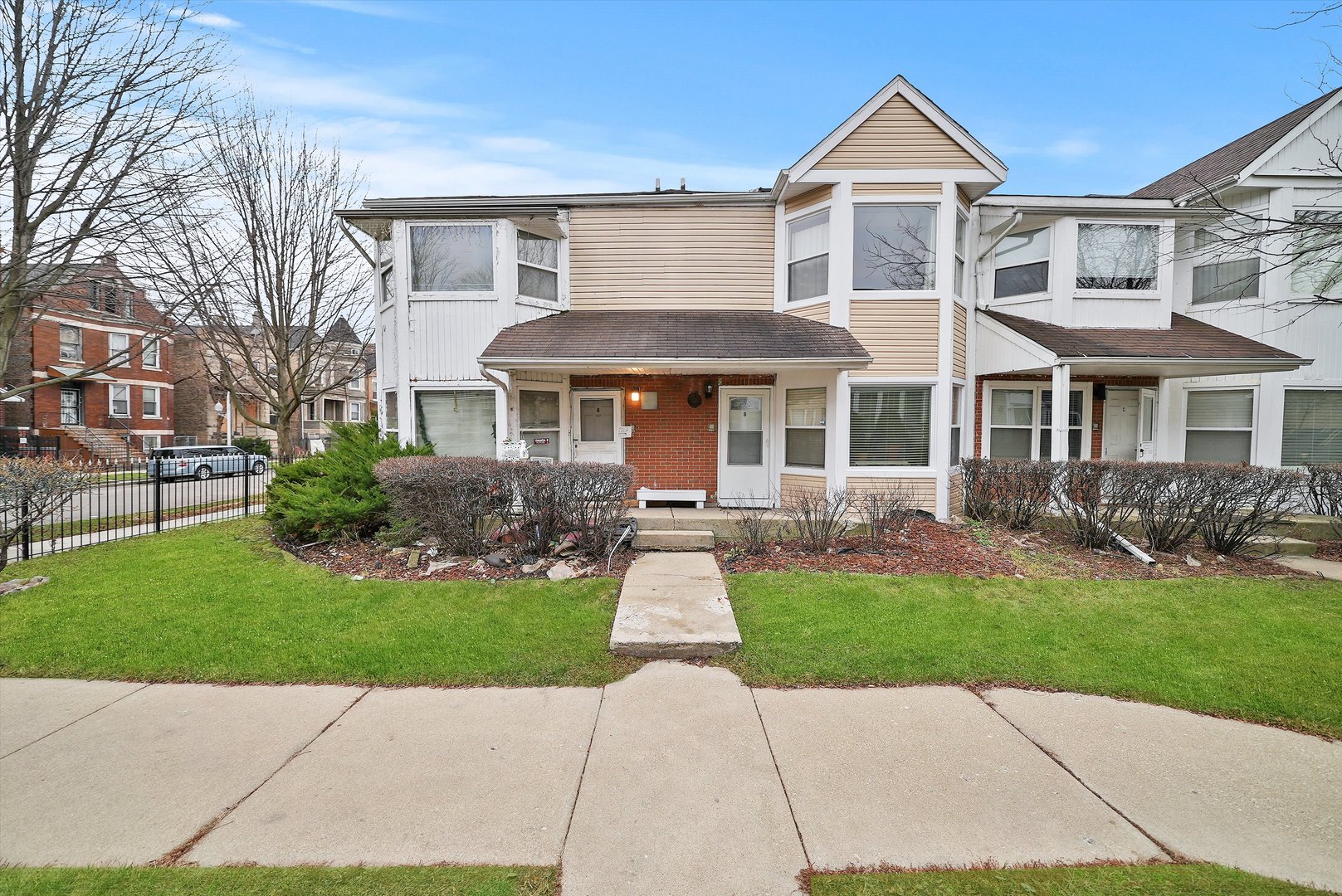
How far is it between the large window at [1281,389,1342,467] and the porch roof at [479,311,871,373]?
28.3 ft

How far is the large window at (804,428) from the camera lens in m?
9.34

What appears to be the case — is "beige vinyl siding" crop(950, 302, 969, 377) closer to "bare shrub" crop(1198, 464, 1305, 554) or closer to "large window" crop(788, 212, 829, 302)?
"large window" crop(788, 212, 829, 302)

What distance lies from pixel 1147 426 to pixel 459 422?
1324cm

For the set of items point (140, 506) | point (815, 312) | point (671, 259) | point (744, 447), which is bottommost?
point (140, 506)

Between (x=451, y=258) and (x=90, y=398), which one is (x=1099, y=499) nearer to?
(x=451, y=258)

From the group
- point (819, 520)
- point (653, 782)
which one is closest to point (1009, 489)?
point (819, 520)

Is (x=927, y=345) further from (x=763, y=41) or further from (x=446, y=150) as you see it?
(x=446, y=150)

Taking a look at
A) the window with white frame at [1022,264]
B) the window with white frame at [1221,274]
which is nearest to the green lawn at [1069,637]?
the window with white frame at [1022,264]

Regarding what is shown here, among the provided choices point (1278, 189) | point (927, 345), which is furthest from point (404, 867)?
point (1278, 189)

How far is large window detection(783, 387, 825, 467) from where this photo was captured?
9.34 meters

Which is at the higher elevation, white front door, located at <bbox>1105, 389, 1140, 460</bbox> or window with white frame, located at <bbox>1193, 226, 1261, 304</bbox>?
window with white frame, located at <bbox>1193, 226, 1261, 304</bbox>

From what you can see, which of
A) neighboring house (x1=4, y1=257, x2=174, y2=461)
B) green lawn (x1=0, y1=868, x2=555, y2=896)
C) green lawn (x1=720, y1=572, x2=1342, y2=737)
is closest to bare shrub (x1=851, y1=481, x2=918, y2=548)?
green lawn (x1=720, y1=572, x2=1342, y2=737)

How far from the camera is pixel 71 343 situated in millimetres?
26750

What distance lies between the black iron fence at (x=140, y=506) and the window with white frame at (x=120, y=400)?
11.3 m
